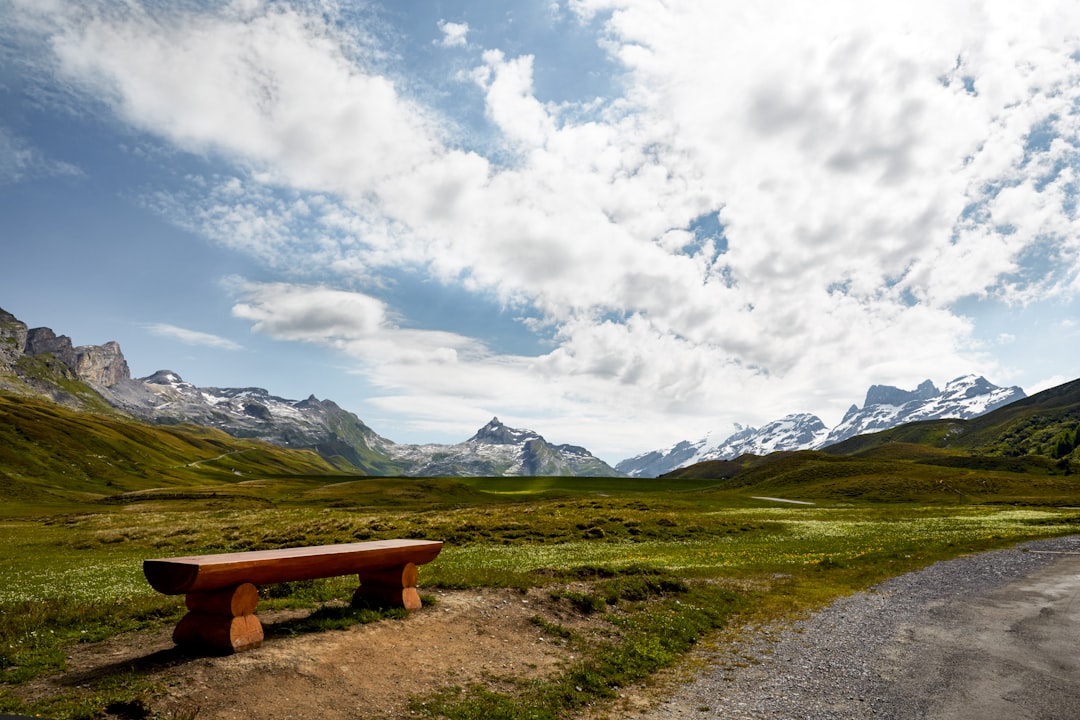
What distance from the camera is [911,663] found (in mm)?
14492

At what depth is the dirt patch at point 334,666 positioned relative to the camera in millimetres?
10281

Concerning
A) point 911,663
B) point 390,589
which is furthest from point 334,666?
point 911,663

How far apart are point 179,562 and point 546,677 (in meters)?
8.45

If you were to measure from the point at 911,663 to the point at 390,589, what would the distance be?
566 inches

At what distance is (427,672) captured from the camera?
12781 millimetres

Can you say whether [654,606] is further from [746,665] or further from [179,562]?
[179,562]

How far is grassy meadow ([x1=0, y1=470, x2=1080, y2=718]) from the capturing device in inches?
479

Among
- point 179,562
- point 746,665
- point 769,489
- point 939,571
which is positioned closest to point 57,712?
point 179,562

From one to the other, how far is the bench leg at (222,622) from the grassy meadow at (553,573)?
165cm

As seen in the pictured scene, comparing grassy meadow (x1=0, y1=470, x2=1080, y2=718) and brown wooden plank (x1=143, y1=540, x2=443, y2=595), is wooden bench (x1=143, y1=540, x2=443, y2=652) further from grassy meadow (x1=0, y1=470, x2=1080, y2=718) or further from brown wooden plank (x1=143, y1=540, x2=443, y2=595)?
grassy meadow (x1=0, y1=470, x2=1080, y2=718)

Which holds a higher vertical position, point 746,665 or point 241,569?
point 241,569

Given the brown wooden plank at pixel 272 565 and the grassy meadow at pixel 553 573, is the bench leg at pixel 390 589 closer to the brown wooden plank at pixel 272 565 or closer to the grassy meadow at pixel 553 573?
the brown wooden plank at pixel 272 565

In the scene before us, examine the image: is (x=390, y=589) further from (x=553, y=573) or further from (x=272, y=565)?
(x=553, y=573)

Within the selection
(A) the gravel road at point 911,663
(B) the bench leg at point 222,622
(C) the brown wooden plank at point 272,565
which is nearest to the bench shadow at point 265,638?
(B) the bench leg at point 222,622
